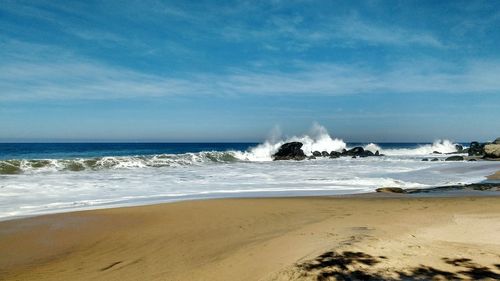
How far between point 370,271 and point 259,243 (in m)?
2.07

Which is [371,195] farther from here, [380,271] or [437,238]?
[380,271]

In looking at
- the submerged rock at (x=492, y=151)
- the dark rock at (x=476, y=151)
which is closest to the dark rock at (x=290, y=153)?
the submerged rock at (x=492, y=151)

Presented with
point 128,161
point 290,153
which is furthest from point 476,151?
point 128,161

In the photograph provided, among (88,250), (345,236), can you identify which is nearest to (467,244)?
(345,236)

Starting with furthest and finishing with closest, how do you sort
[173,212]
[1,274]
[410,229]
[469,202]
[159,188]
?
[159,188] → [469,202] → [173,212] → [410,229] → [1,274]

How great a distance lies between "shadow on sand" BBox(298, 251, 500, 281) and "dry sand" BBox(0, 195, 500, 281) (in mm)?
12

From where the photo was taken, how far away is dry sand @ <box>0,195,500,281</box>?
4840 mm

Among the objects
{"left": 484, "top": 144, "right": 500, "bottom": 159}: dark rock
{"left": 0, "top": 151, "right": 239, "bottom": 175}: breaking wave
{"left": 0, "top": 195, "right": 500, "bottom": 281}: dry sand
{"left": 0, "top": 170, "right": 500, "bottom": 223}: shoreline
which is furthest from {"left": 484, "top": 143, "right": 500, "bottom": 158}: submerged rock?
{"left": 0, "top": 195, "right": 500, "bottom": 281}: dry sand

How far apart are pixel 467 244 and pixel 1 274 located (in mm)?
6831

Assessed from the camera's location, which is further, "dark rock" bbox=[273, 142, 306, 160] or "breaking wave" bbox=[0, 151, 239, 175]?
"dark rock" bbox=[273, 142, 306, 160]

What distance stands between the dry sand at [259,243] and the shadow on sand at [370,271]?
12mm

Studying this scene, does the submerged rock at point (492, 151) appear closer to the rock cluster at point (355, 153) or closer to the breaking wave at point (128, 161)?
the rock cluster at point (355, 153)

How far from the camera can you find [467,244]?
19.2 ft

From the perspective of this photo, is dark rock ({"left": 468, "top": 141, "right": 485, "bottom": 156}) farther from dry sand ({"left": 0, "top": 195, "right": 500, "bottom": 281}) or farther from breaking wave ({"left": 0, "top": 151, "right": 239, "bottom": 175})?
dry sand ({"left": 0, "top": 195, "right": 500, "bottom": 281})
